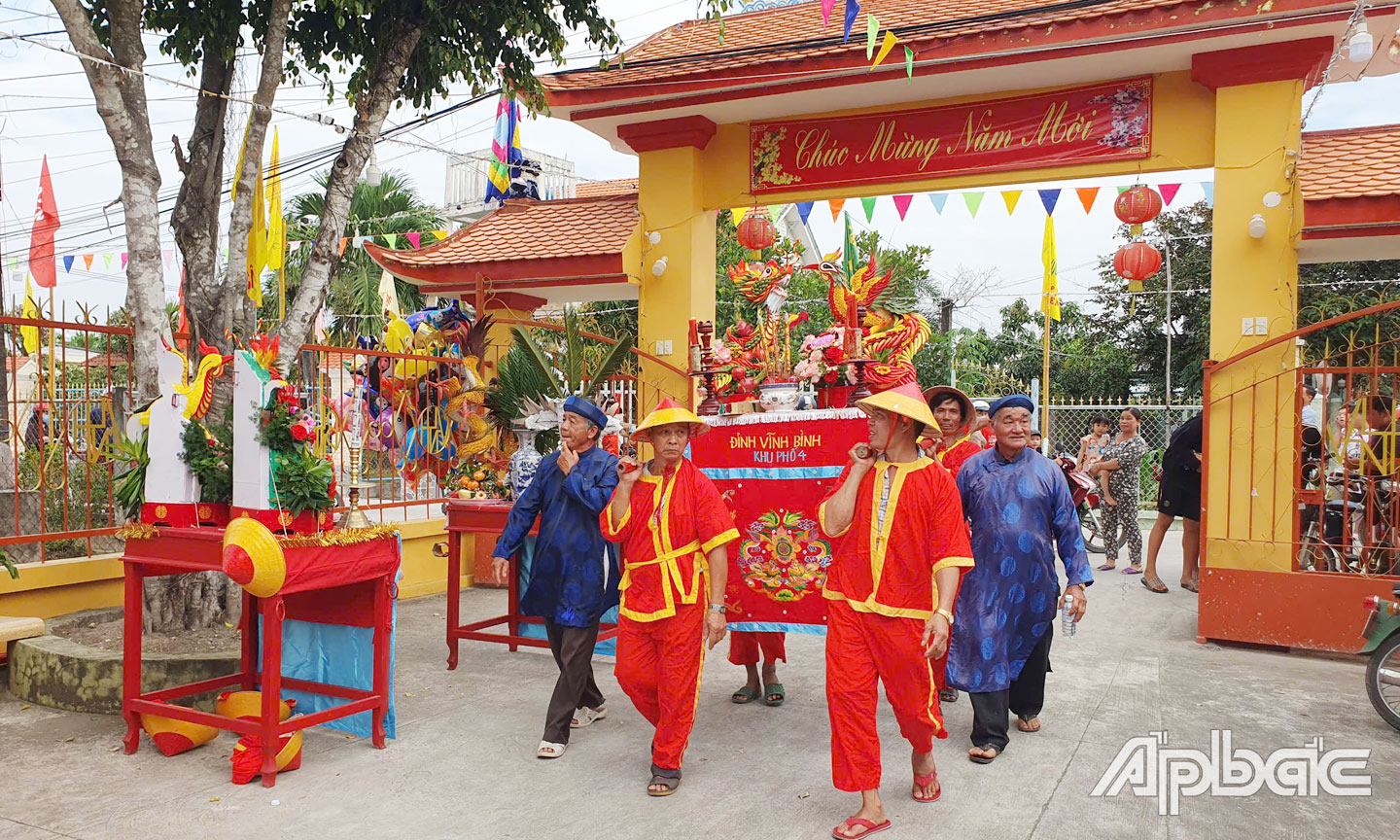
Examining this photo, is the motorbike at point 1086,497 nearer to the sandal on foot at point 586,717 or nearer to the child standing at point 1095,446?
the child standing at point 1095,446

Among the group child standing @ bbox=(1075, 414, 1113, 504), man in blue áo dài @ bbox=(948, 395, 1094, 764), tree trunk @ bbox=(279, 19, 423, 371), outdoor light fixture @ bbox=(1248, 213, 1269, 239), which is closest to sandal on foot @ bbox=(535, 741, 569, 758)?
man in blue áo dài @ bbox=(948, 395, 1094, 764)

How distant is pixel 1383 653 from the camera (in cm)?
506

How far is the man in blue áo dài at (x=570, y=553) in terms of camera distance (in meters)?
4.69

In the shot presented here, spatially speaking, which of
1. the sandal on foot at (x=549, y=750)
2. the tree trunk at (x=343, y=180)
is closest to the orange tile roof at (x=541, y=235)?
the tree trunk at (x=343, y=180)

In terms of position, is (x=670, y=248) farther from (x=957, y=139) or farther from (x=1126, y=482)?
(x=1126, y=482)

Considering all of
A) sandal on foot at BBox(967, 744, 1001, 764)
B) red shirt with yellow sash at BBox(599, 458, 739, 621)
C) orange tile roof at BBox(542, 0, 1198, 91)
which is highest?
orange tile roof at BBox(542, 0, 1198, 91)

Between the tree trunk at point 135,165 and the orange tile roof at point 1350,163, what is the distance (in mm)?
7503

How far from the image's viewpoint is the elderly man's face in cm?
470

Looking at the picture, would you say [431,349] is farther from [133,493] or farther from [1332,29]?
[1332,29]

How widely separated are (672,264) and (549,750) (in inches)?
231

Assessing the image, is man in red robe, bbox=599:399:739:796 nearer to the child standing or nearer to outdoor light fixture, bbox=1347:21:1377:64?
outdoor light fixture, bbox=1347:21:1377:64

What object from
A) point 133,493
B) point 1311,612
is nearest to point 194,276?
point 133,493

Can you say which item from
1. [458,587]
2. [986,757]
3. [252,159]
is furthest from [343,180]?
[986,757]

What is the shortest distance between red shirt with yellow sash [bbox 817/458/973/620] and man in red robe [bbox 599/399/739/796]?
630 millimetres
